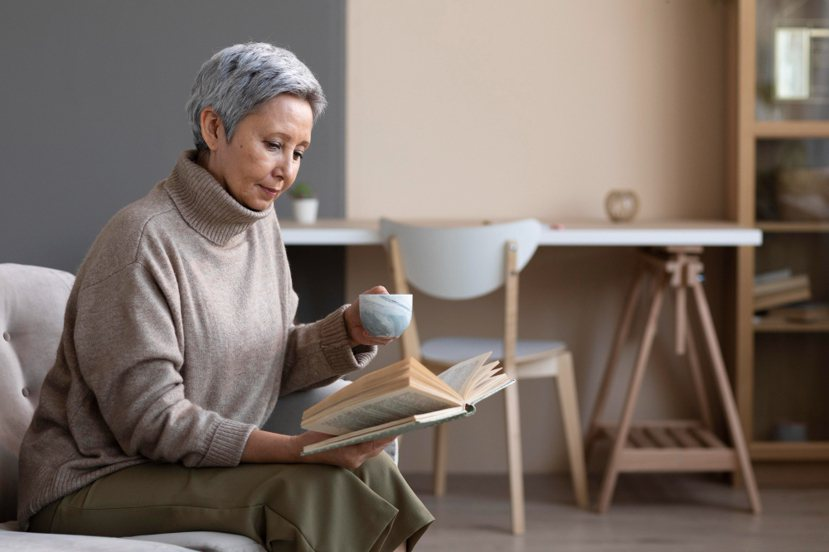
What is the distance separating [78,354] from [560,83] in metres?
2.41

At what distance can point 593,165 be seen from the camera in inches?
149

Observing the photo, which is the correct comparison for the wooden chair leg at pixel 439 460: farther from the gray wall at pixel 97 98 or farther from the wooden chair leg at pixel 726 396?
the gray wall at pixel 97 98

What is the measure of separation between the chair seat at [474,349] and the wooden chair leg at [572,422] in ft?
0.19

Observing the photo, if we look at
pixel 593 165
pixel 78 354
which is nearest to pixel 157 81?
pixel 593 165

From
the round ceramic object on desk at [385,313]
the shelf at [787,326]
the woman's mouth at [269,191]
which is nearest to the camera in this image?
the round ceramic object on desk at [385,313]

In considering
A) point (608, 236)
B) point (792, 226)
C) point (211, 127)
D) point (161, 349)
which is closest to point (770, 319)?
point (792, 226)

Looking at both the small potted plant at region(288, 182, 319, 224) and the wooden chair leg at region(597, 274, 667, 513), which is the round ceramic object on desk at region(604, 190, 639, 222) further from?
the small potted plant at region(288, 182, 319, 224)

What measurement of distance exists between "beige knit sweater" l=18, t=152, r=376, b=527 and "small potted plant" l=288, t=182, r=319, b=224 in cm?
154

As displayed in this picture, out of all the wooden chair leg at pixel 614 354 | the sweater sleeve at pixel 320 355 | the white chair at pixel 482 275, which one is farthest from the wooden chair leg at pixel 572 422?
the sweater sleeve at pixel 320 355

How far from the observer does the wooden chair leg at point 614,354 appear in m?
3.56

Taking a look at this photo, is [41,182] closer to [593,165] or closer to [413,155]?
[413,155]

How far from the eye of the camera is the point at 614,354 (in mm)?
3645

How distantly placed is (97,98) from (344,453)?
2.37 metres

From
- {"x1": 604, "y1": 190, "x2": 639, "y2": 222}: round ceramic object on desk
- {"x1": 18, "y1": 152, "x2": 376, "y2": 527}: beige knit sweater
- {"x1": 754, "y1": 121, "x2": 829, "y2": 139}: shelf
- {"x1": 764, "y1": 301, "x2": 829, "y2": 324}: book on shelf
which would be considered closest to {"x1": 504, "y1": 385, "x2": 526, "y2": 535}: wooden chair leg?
{"x1": 604, "y1": 190, "x2": 639, "y2": 222}: round ceramic object on desk
